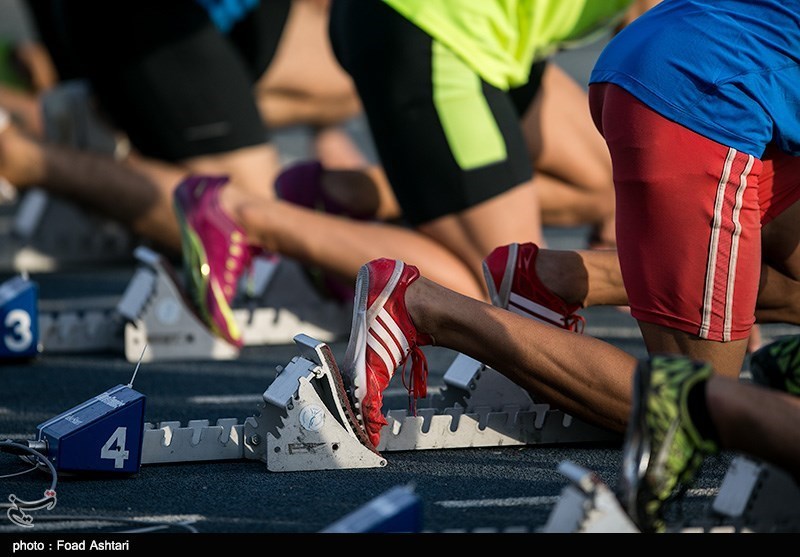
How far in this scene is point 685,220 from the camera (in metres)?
2.98

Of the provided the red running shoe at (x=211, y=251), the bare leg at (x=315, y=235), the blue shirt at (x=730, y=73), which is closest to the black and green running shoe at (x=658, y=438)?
the blue shirt at (x=730, y=73)

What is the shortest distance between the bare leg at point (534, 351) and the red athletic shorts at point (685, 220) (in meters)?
0.14

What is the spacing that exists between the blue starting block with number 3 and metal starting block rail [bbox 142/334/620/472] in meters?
1.28

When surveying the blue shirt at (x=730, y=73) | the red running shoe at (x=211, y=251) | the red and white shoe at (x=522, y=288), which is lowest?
the red running shoe at (x=211, y=251)

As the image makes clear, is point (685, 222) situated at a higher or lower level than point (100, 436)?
higher

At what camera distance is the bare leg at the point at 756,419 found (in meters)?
2.40

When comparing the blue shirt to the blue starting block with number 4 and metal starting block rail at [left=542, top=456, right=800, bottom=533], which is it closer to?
metal starting block rail at [left=542, top=456, right=800, bottom=533]

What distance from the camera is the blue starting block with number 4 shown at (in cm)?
302

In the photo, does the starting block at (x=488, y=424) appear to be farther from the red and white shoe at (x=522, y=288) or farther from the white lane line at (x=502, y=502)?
the white lane line at (x=502, y=502)

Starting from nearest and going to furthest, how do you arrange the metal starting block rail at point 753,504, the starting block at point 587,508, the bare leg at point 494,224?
the starting block at point 587,508 → the metal starting block rail at point 753,504 → the bare leg at point 494,224

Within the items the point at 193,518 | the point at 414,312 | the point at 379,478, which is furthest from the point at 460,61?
the point at 193,518

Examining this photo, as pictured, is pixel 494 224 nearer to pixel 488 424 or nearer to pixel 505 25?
pixel 505 25

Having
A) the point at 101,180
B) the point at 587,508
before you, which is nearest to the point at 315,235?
the point at 101,180

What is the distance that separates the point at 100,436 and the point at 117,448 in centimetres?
5
